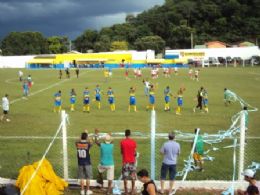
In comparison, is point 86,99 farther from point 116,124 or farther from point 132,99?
point 116,124

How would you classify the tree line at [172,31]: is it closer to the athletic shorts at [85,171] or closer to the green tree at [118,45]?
the green tree at [118,45]

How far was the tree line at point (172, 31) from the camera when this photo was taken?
14588 centimetres

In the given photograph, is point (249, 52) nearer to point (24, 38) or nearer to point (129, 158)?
point (24, 38)

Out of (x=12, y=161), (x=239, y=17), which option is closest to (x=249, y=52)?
(x=239, y=17)

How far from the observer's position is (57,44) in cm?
15950

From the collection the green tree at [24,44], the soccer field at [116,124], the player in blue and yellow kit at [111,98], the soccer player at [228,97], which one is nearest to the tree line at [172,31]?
the green tree at [24,44]

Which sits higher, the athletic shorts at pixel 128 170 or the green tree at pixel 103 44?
the green tree at pixel 103 44

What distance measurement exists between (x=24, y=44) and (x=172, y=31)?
184 ft

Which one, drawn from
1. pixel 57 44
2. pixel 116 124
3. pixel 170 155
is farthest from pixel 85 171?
pixel 57 44

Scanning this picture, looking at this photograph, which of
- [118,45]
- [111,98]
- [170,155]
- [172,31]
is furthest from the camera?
[172,31]

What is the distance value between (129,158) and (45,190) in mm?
2255

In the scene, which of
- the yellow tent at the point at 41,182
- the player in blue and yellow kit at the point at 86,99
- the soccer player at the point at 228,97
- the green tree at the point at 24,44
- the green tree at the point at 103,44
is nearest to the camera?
the yellow tent at the point at 41,182

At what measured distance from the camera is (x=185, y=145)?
1584cm

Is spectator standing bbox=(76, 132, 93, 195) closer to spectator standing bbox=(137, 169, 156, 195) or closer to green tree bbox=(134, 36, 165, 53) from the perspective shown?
spectator standing bbox=(137, 169, 156, 195)
